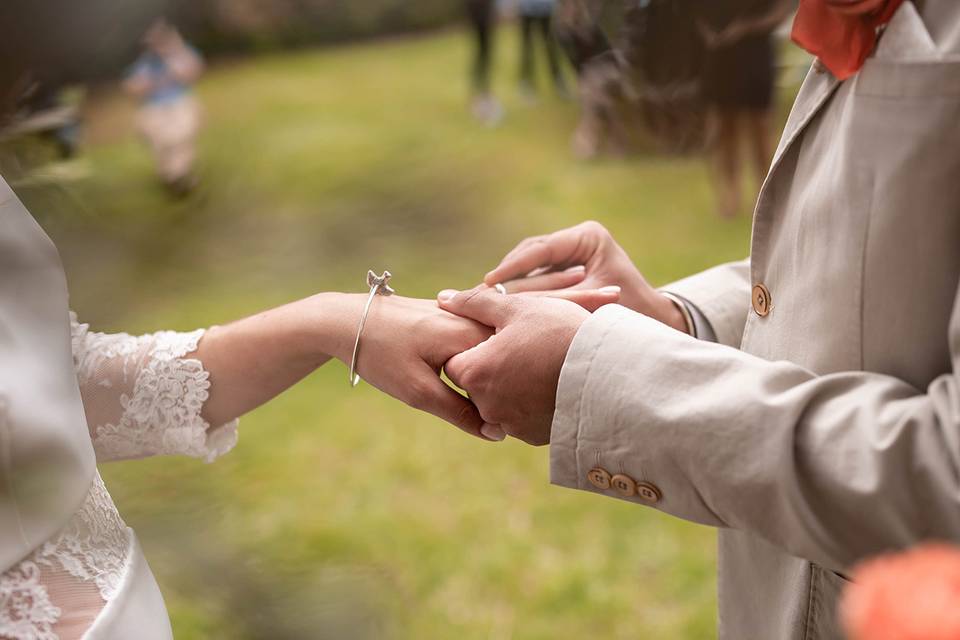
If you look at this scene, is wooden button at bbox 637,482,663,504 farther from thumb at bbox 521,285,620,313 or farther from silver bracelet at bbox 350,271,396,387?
silver bracelet at bbox 350,271,396,387

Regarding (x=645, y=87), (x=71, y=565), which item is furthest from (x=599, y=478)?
(x=645, y=87)

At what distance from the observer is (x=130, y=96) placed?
17.3ft

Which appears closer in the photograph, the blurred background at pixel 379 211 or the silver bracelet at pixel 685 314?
the silver bracelet at pixel 685 314

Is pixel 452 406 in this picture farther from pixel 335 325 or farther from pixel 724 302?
pixel 724 302

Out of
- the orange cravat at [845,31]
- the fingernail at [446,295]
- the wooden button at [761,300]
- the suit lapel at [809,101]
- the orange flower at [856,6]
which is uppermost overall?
the orange flower at [856,6]

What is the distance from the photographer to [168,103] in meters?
4.87

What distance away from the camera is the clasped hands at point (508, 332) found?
78cm

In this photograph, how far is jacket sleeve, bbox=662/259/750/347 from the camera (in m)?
1.00

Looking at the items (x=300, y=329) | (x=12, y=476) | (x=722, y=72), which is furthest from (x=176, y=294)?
(x=12, y=476)

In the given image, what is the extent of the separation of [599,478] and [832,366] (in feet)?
0.66

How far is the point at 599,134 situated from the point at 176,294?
8.20 feet

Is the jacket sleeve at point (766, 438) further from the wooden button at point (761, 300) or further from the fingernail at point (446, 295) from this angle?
Answer: the fingernail at point (446, 295)

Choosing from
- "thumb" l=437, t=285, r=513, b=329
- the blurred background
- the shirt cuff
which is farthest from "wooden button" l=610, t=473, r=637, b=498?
the blurred background

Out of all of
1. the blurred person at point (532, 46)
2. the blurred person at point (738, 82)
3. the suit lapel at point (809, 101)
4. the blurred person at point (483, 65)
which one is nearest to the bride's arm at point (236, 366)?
the suit lapel at point (809, 101)
